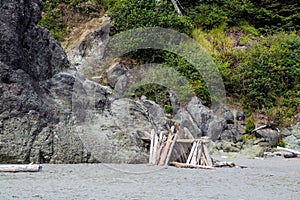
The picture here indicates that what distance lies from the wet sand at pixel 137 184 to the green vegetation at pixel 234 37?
1398 centimetres

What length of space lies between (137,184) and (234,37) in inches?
951

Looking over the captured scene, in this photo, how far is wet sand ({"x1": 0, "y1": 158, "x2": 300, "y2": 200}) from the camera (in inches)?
241

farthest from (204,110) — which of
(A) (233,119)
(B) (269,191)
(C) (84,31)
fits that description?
(B) (269,191)

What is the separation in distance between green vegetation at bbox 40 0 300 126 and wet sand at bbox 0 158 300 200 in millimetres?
13983

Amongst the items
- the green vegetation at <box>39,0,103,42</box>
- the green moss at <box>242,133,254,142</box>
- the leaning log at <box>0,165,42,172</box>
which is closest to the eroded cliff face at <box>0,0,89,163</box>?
the leaning log at <box>0,165,42,172</box>

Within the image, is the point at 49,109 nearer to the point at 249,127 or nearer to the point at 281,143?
the point at 281,143

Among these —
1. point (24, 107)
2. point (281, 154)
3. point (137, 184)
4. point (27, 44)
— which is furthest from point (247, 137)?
point (137, 184)

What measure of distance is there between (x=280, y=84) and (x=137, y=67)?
9.76 metres

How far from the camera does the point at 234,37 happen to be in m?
29.7

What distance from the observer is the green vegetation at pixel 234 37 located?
2542 cm

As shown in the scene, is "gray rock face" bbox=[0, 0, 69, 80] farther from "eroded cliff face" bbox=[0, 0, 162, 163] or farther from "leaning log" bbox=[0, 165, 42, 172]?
"leaning log" bbox=[0, 165, 42, 172]

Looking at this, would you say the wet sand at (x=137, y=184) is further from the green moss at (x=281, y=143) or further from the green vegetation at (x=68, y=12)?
the green vegetation at (x=68, y=12)

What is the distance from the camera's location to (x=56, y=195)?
5.84 m

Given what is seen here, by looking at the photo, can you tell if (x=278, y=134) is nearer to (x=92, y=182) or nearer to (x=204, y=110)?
(x=204, y=110)
